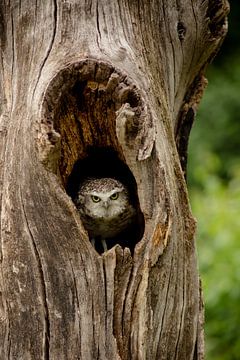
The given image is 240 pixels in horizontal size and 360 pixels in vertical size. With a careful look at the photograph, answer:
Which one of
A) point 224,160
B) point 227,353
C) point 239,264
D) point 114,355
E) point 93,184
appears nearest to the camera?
point 114,355

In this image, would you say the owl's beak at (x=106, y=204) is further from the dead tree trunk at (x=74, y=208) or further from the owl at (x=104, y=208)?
the dead tree trunk at (x=74, y=208)

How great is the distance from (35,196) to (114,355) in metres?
0.78

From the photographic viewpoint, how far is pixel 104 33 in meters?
4.53

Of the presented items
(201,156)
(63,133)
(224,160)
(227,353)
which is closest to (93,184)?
(63,133)

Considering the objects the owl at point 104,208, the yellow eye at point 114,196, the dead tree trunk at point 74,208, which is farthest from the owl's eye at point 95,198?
the dead tree trunk at point 74,208

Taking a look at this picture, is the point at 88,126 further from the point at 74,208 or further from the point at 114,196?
the point at 74,208

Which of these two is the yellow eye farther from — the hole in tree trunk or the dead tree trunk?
the dead tree trunk

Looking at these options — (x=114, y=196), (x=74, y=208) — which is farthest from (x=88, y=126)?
(x=74, y=208)

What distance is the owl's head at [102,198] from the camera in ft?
16.3

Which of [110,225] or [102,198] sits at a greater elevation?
[102,198]

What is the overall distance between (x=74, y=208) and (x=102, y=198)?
766 mm

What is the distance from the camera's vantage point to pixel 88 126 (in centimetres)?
468

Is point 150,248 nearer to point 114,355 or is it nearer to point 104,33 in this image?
point 114,355

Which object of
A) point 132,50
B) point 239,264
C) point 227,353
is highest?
point 132,50
